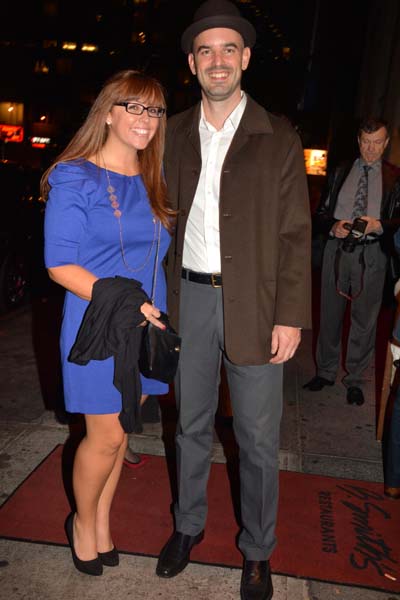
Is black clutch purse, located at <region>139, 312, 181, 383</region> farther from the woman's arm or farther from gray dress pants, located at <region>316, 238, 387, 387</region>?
gray dress pants, located at <region>316, 238, 387, 387</region>

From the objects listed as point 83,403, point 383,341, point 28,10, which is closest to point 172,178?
point 83,403

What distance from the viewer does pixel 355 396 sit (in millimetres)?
4891

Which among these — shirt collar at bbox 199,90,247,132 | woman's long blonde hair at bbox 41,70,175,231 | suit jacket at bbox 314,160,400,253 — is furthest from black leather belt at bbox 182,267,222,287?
suit jacket at bbox 314,160,400,253

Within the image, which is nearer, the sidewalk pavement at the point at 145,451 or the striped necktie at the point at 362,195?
the sidewalk pavement at the point at 145,451

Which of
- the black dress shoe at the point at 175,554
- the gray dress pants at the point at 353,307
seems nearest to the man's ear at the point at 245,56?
the black dress shoe at the point at 175,554

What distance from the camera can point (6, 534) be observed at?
2.88m

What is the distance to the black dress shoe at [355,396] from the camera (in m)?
4.88

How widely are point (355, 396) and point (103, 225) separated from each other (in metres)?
3.34

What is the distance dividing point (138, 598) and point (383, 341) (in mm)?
5221

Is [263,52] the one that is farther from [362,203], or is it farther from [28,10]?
[28,10]
